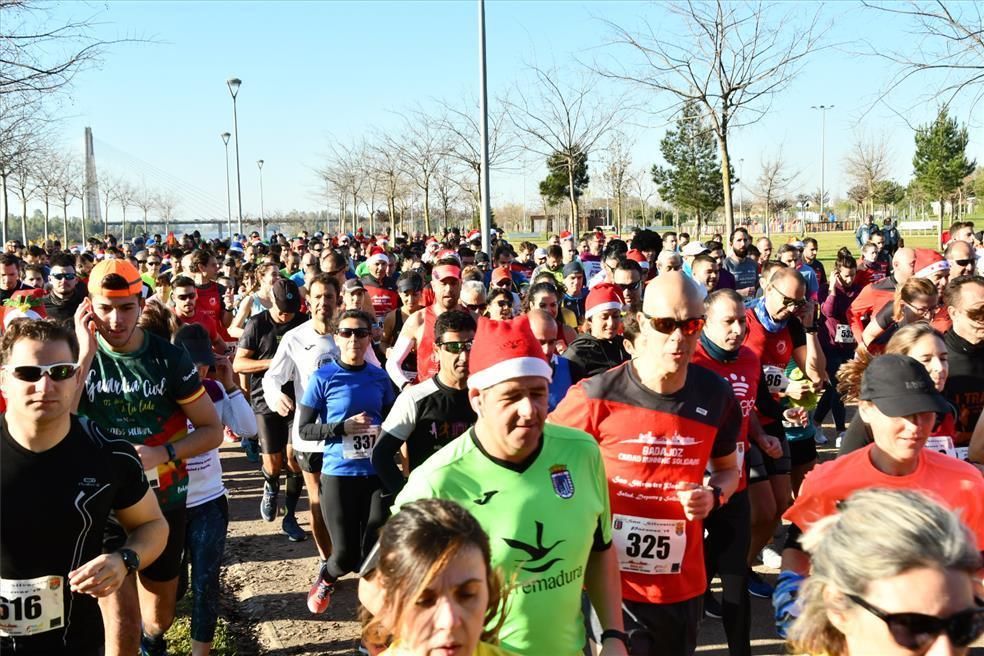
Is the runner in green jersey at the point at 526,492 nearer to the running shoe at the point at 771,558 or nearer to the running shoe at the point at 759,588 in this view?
the running shoe at the point at 759,588

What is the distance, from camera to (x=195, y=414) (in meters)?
4.55

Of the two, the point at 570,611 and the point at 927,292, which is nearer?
the point at 570,611

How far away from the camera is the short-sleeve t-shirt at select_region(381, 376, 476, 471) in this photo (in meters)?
4.66

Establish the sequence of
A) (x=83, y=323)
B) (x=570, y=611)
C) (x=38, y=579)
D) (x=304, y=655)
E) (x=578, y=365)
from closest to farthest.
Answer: (x=570, y=611)
(x=38, y=579)
(x=83, y=323)
(x=304, y=655)
(x=578, y=365)

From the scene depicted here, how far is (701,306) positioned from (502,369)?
45.8 inches

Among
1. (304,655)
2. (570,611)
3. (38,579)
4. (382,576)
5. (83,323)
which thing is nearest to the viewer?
(382,576)

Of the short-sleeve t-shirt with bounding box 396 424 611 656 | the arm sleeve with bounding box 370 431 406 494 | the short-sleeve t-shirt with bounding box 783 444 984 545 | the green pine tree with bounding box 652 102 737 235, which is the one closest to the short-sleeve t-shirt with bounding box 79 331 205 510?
the arm sleeve with bounding box 370 431 406 494

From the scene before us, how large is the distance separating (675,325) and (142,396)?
2.63 metres

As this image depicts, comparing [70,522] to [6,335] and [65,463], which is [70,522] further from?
[6,335]

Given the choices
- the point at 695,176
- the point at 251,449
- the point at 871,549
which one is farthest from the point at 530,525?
the point at 695,176

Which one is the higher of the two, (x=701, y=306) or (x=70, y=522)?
(x=701, y=306)

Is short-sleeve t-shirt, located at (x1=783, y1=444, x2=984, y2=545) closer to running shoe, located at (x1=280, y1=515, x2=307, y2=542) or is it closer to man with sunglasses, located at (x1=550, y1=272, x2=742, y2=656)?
man with sunglasses, located at (x1=550, y1=272, x2=742, y2=656)

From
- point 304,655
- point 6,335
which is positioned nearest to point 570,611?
point 6,335

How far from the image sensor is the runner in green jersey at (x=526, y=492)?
110 inches
